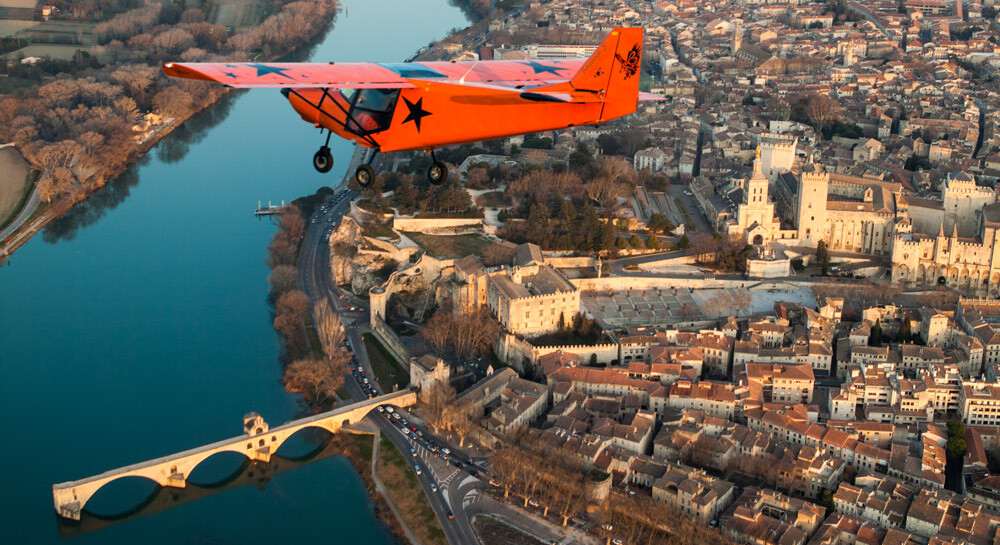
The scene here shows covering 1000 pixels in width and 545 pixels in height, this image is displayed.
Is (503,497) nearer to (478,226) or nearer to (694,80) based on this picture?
(478,226)

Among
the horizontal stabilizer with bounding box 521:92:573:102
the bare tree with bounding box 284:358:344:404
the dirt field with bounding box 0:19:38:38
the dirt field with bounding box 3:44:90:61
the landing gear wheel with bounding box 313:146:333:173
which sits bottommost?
the bare tree with bounding box 284:358:344:404

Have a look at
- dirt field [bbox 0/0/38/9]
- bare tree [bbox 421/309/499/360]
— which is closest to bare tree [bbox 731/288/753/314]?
bare tree [bbox 421/309/499/360]

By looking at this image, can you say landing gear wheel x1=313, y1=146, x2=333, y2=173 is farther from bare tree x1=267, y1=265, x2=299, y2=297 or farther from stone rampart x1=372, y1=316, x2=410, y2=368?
bare tree x1=267, y1=265, x2=299, y2=297

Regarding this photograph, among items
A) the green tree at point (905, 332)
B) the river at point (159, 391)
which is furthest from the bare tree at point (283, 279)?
the green tree at point (905, 332)

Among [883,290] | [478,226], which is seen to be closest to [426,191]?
[478,226]

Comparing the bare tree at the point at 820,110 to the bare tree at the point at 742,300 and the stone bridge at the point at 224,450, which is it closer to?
the bare tree at the point at 742,300
